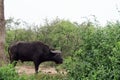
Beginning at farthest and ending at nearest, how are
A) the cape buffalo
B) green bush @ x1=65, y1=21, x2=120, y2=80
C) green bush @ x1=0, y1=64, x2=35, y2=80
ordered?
the cape buffalo
green bush @ x1=0, y1=64, x2=35, y2=80
green bush @ x1=65, y1=21, x2=120, y2=80

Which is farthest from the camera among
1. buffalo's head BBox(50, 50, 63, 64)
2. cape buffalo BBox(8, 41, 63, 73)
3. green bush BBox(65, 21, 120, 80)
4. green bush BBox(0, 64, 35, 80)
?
cape buffalo BBox(8, 41, 63, 73)

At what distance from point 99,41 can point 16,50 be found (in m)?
10.1

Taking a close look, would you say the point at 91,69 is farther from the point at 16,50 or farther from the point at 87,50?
the point at 16,50

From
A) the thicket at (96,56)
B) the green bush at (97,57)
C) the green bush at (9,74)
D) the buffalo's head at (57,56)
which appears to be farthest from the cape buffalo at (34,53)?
the green bush at (9,74)

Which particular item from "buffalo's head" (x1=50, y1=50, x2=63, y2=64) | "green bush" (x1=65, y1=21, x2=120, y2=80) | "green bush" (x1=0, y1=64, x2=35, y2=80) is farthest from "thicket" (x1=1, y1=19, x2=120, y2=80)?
"buffalo's head" (x1=50, y1=50, x2=63, y2=64)

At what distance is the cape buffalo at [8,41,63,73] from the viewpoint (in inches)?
700

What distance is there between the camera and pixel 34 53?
18000 mm

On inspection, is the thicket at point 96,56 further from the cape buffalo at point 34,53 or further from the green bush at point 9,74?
the cape buffalo at point 34,53

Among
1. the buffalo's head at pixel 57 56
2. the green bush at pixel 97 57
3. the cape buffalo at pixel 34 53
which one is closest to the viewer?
the green bush at pixel 97 57

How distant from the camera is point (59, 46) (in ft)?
69.3

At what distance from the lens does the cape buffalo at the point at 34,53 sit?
58.3 feet

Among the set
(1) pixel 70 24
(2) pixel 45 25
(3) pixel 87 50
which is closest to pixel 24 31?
(2) pixel 45 25

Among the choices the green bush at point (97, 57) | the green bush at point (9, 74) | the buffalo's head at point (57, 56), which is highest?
the green bush at point (97, 57)

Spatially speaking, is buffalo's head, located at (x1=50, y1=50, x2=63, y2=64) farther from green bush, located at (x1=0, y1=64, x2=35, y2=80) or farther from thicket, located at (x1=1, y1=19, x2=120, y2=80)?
green bush, located at (x1=0, y1=64, x2=35, y2=80)
